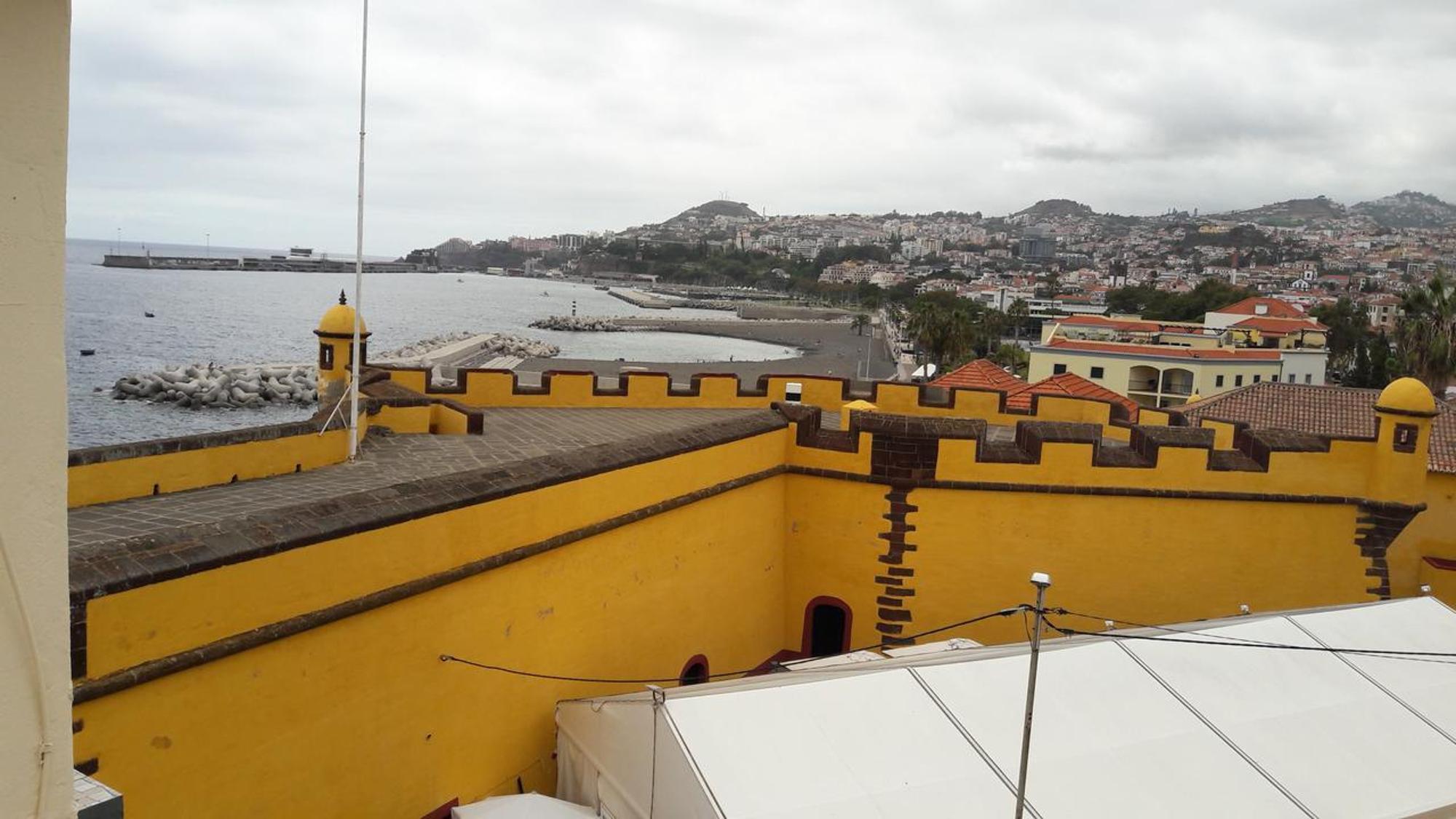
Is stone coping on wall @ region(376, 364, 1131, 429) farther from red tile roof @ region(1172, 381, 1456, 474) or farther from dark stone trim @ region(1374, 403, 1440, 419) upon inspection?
red tile roof @ region(1172, 381, 1456, 474)

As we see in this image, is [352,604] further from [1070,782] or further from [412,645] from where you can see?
[1070,782]

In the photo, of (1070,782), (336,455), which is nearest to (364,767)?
(336,455)

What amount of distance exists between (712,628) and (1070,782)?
167 inches

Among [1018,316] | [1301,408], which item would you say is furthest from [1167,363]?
[1018,316]

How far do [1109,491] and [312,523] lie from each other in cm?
794

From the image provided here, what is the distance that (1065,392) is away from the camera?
15.8m

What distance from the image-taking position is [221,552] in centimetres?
514

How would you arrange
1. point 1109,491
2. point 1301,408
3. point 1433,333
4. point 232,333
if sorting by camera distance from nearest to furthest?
1. point 1109,491
2. point 1301,408
3. point 1433,333
4. point 232,333

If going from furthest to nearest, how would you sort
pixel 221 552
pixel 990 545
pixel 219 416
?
pixel 219 416
pixel 990 545
pixel 221 552

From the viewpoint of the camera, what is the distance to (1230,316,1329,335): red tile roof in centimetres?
5500

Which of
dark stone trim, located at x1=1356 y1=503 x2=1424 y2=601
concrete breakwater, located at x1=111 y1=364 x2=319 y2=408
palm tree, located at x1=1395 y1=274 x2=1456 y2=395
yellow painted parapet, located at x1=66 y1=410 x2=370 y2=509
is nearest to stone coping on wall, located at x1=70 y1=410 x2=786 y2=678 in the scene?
yellow painted parapet, located at x1=66 y1=410 x2=370 y2=509

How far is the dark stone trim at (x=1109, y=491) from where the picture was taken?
1023 cm

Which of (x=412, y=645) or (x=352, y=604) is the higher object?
(x=352, y=604)

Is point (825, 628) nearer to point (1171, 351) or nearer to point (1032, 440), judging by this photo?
point (1032, 440)
